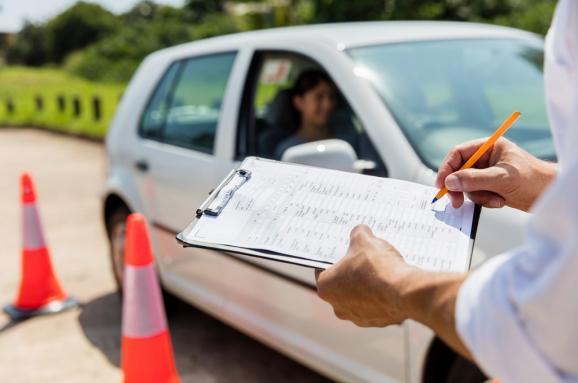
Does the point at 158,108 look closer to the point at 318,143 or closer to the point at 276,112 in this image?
the point at 276,112

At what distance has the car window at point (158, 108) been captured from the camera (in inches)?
163

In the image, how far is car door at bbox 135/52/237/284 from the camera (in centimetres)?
351

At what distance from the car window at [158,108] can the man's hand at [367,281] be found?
298 cm

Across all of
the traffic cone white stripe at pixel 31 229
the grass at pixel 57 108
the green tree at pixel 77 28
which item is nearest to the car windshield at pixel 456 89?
the traffic cone white stripe at pixel 31 229

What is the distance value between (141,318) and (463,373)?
1.33m

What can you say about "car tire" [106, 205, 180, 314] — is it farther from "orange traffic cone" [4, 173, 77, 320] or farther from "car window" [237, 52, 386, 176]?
"car window" [237, 52, 386, 176]

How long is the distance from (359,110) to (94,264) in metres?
3.29

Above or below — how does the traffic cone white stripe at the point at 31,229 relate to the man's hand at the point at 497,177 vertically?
below

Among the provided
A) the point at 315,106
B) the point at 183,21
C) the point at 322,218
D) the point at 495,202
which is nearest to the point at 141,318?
the point at 315,106

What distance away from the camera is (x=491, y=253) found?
7.61 ft

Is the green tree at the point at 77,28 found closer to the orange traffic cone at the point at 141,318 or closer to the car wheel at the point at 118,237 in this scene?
the car wheel at the point at 118,237

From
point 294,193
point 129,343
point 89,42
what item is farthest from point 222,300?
point 89,42

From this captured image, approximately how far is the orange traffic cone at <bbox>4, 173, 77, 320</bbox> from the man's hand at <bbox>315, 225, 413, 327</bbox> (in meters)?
3.49

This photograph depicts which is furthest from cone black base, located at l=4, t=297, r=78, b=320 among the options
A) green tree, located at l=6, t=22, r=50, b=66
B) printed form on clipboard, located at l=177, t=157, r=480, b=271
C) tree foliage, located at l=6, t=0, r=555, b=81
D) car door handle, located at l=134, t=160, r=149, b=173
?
green tree, located at l=6, t=22, r=50, b=66
